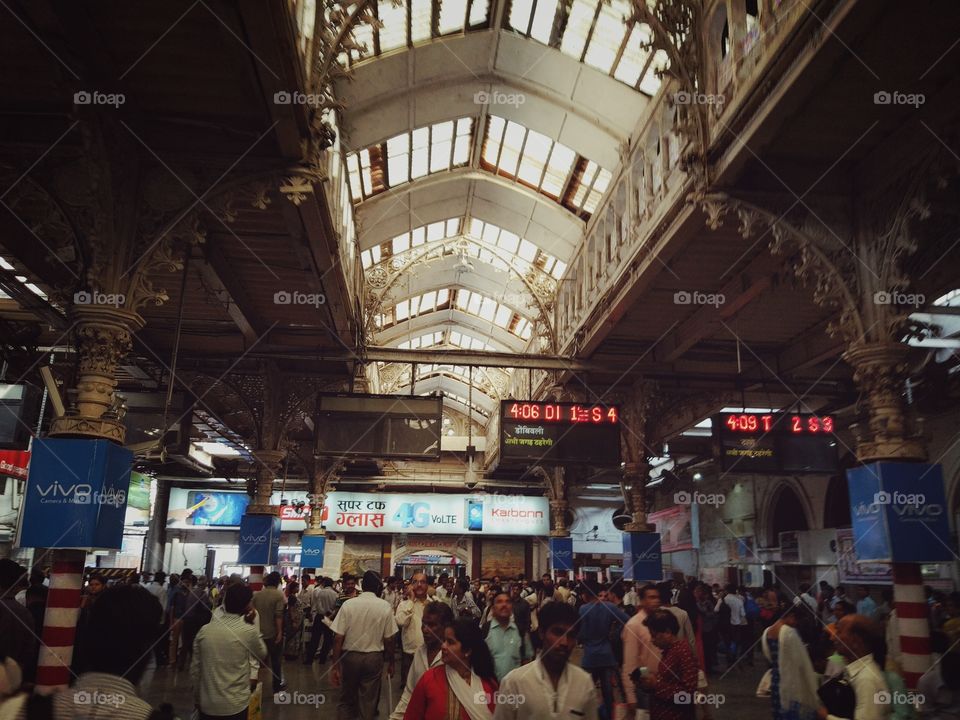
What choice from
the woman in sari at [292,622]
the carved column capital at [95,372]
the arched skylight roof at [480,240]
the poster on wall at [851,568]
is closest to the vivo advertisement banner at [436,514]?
the woman in sari at [292,622]

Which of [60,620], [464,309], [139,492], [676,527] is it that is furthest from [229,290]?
[676,527]

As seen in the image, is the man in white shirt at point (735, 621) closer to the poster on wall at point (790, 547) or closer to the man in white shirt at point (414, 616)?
the poster on wall at point (790, 547)

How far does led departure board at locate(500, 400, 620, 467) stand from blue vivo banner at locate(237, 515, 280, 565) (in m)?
5.58

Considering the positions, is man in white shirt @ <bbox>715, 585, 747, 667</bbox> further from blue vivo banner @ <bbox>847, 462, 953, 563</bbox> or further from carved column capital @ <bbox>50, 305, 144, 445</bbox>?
carved column capital @ <bbox>50, 305, 144, 445</bbox>

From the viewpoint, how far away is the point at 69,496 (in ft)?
20.9

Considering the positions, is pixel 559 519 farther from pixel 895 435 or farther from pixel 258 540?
pixel 895 435

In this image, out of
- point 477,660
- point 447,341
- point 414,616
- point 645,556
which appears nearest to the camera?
point 477,660

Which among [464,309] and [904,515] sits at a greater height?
[464,309]

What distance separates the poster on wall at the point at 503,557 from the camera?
106ft

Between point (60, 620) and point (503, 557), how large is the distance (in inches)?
1088

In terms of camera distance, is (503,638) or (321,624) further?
(321,624)

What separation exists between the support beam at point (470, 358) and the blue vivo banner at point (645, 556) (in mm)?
4229

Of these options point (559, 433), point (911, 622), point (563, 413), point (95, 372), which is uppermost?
point (563, 413)

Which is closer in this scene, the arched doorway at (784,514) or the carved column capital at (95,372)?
the carved column capital at (95,372)
